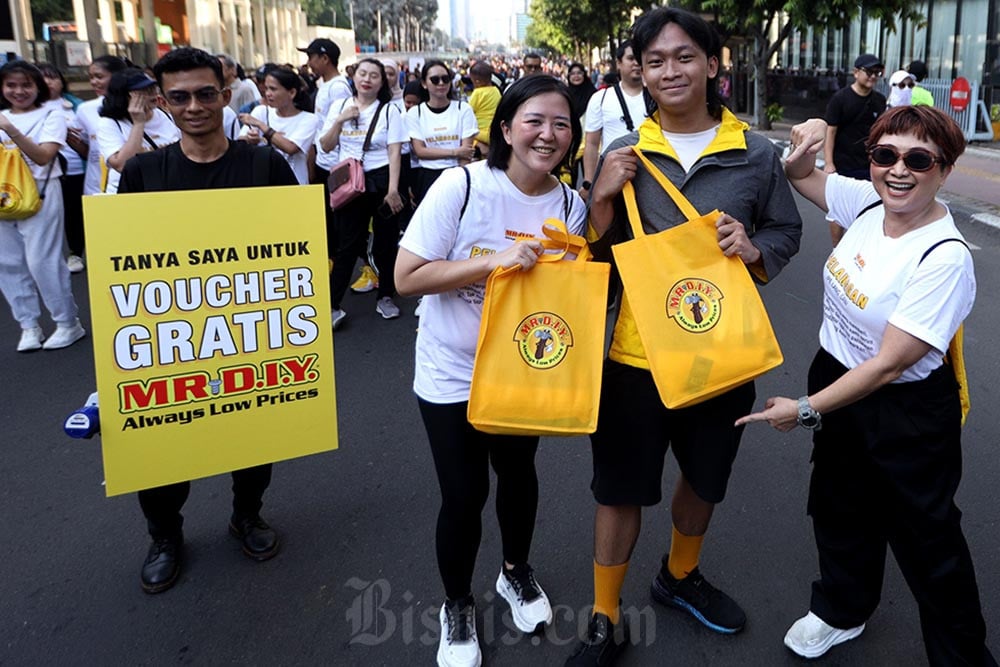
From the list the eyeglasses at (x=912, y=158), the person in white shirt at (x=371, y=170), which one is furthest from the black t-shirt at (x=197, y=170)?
the person in white shirt at (x=371, y=170)

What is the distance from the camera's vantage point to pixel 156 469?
258cm

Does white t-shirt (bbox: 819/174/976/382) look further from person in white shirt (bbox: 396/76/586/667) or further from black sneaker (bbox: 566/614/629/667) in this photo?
black sneaker (bbox: 566/614/629/667)

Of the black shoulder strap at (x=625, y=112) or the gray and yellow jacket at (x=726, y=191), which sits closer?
the gray and yellow jacket at (x=726, y=191)

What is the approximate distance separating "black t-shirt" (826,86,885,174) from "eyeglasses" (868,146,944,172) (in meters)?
5.06

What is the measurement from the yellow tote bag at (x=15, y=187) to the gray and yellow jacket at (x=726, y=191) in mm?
4313

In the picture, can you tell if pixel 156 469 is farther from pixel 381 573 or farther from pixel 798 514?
pixel 798 514

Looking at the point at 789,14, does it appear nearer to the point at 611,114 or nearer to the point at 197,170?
the point at 611,114

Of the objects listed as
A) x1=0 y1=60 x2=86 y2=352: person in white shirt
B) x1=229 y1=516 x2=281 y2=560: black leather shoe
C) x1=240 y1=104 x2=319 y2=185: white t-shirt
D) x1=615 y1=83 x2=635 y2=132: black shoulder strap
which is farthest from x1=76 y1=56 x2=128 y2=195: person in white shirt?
x1=229 y1=516 x2=281 y2=560: black leather shoe

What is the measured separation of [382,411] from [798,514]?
2191 mm

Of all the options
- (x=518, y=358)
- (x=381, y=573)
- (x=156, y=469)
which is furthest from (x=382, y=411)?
(x=518, y=358)

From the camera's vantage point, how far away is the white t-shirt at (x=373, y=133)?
6.17 metres

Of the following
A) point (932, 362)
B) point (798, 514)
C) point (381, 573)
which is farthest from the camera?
point (798, 514)

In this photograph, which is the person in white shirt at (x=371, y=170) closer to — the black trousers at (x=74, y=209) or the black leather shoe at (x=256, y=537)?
the black trousers at (x=74, y=209)

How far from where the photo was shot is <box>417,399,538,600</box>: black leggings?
2.34 metres
